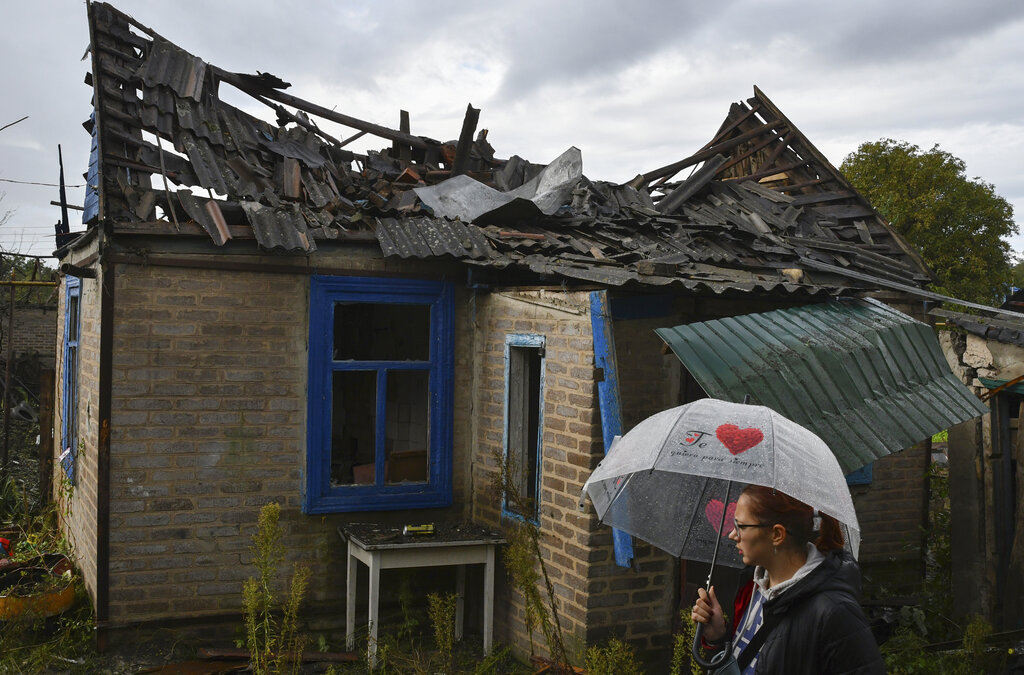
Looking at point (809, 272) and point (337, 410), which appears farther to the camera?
point (337, 410)

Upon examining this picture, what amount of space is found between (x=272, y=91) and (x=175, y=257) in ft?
9.87

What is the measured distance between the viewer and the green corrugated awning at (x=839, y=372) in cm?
441

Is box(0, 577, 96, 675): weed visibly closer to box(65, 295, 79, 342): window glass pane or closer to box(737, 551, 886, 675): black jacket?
box(65, 295, 79, 342): window glass pane

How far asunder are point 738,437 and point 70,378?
798cm

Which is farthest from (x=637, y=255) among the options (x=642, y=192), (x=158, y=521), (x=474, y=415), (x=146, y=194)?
(x=158, y=521)

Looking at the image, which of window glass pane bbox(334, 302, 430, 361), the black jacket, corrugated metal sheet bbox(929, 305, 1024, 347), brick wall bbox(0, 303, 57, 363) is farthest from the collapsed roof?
brick wall bbox(0, 303, 57, 363)

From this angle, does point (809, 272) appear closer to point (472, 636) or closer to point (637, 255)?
point (637, 255)

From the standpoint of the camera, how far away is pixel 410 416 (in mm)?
8555

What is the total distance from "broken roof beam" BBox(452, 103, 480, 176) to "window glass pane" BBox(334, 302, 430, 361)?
165cm

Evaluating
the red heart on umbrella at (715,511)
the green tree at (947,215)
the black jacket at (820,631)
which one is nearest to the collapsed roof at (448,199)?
the red heart on umbrella at (715,511)

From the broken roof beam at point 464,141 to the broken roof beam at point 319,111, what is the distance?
15.2 inches

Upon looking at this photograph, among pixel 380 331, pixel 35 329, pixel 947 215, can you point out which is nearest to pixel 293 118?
pixel 380 331

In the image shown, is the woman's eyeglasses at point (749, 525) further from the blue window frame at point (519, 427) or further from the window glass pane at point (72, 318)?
the window glass pane at point (72, 318)

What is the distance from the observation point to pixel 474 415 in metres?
7.15
